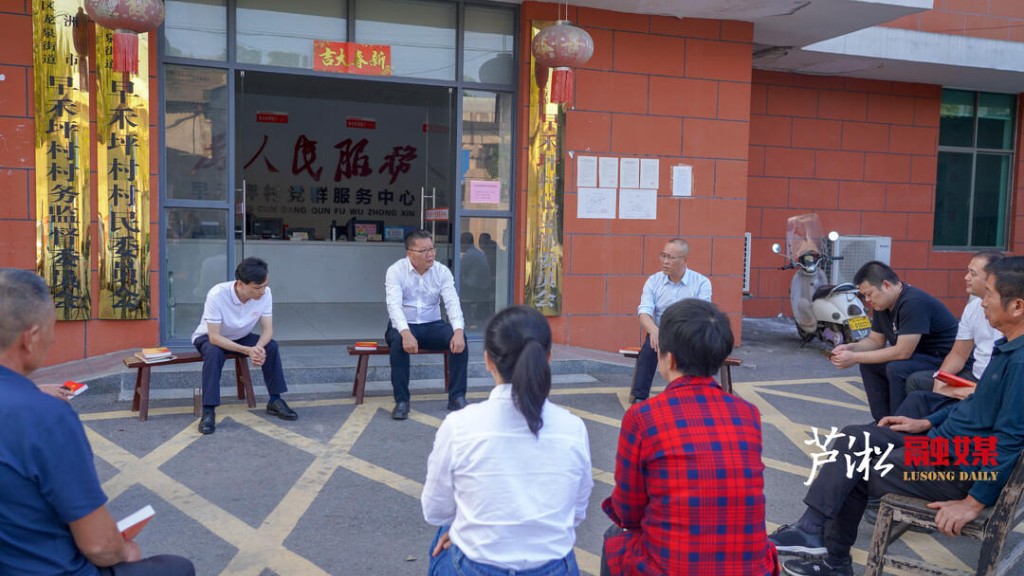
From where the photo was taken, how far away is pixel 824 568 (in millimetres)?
2971

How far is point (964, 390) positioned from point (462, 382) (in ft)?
9.83

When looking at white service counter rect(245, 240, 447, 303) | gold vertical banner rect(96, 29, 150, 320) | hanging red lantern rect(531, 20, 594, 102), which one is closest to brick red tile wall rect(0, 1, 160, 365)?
gold vertical banner rect(96, 29, 150, 320)

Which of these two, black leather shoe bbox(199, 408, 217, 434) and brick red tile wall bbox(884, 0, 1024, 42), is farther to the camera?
brick red tile wall bbox(884, 0, 1024, 42)

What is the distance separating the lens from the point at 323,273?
10148 millimetres

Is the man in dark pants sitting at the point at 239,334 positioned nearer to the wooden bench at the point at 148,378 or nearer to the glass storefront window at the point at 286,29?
the wooden bench at the point at 148,378

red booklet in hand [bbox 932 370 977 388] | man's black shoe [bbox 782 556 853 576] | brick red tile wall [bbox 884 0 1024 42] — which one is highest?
brick red tile wall [bbox 884 0 1024 42]

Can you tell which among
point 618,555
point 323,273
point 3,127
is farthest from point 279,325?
point 618,555

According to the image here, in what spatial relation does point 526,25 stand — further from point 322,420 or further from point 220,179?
point 322,420

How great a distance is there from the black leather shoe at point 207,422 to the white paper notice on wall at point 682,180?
4382mm

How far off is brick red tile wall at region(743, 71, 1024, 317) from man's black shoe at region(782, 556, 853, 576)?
22.5 ft

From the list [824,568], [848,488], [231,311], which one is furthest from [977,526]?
[231,311]

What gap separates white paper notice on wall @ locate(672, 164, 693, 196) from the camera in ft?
23.8

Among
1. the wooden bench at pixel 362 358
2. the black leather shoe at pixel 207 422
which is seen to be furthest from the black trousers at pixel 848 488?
the black leather shoe at pixel 207 422

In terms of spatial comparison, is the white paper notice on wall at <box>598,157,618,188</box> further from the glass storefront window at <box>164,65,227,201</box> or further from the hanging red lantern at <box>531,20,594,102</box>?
the glass storefront window at <box>164,65,227,201</box>
